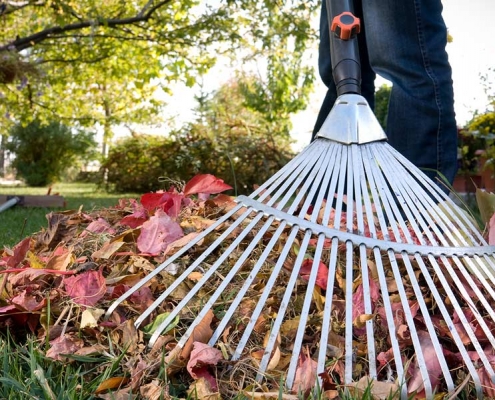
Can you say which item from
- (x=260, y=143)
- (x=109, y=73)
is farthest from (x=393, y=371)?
(x=109, y=73)

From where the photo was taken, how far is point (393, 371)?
3.51 feet

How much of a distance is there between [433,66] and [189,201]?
100cm

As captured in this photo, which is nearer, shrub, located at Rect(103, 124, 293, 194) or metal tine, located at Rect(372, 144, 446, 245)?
metal tine, located at Rect(372, 144, 446, 245)

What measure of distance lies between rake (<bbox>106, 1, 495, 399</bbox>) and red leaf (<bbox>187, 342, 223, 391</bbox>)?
0.04 metres

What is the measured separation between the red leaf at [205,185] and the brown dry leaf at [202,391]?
0.77m

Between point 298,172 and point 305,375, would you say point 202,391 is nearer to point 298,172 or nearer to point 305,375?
point 305,375

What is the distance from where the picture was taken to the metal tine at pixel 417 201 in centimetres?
137

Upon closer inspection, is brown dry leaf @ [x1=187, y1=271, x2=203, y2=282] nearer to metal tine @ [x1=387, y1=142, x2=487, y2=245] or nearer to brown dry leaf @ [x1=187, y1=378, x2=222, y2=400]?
brown dry leaf @ [x1=187, y1=378, x2=222, y2=400]

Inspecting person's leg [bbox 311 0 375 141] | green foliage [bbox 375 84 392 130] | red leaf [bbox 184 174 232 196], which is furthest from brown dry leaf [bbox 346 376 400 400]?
green foliage [bbox 375 84 392 130]

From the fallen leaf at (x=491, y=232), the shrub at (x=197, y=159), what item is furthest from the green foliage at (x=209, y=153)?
the fallen leaf at (x=491, y=232)

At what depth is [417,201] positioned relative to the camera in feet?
4.69

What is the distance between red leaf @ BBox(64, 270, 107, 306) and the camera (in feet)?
4.01

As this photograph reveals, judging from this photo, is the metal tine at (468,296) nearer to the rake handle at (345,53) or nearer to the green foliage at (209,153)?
the rake handle at (345,53)

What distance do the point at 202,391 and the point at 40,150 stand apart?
1490 cm
